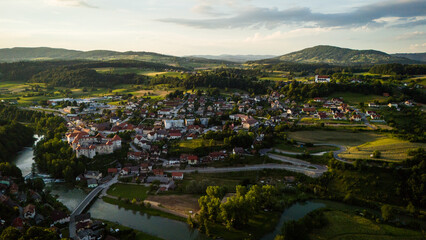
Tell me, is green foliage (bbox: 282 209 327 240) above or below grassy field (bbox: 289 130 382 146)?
below

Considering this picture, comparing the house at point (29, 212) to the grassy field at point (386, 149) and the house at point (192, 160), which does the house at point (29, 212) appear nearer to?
the house at point (192, 160)

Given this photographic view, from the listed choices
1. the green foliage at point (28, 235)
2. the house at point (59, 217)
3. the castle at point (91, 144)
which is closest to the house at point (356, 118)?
the castle at point (91, 144)

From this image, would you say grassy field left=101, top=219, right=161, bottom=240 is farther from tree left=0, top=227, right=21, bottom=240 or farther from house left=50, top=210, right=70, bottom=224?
tree left=0, top=227, right=21, bottom=240

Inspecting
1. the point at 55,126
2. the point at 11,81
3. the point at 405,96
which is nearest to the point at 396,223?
the point at 405,96

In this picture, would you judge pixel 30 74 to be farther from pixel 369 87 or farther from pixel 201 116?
pixel 369 87

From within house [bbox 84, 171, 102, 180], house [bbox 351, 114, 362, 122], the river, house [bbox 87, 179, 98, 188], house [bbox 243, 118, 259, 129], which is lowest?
the river

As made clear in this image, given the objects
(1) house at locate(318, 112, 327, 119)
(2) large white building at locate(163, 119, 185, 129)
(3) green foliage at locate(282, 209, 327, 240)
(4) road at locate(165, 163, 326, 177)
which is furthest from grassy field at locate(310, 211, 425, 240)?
(2) large white building at locate(163, 119, 185, 129)

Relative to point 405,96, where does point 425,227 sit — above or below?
below
